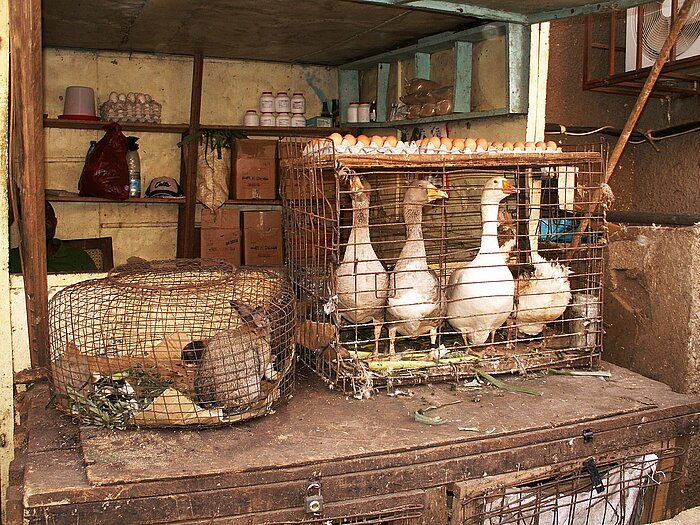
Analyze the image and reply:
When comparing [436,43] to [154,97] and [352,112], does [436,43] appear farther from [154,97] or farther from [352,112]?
[154,97]

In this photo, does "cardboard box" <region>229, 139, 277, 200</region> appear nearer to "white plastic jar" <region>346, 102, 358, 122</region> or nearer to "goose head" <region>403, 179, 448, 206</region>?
"white plastic jar" <region>346, 102, 358, 122</region>

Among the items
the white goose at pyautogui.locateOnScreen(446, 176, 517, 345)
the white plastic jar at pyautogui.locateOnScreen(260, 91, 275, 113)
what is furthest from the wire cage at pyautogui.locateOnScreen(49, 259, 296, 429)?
the white plastic jar at pyautogui.locateOnScreen(260, 91, 275, 113)

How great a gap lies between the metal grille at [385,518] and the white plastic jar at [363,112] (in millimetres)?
4740

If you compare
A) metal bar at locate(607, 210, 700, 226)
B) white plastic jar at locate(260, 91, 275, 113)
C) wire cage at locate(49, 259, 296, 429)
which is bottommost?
wire cage at locate(49, 259, 296, 429)

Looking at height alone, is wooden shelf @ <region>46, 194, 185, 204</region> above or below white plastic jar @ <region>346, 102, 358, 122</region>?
below

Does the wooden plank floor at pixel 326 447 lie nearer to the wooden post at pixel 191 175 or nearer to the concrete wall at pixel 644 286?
the concrete wall at pixel 644 286

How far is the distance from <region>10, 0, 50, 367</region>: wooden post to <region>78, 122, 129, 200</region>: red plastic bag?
120 inches

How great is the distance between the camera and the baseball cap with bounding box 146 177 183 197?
6.81 m

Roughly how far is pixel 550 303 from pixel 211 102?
4.83 meters

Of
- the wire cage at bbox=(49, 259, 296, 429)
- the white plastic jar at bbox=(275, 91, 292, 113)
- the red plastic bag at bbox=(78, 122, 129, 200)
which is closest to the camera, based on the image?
the wire cage at bbox=(49, 259, 296, 429)

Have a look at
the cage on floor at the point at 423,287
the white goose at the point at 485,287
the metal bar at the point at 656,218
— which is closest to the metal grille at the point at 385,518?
the cage on floor at the point at 423,287

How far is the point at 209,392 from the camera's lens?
272 centimetres

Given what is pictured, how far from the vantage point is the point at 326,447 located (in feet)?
8.45

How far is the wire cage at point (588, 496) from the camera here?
272cm
